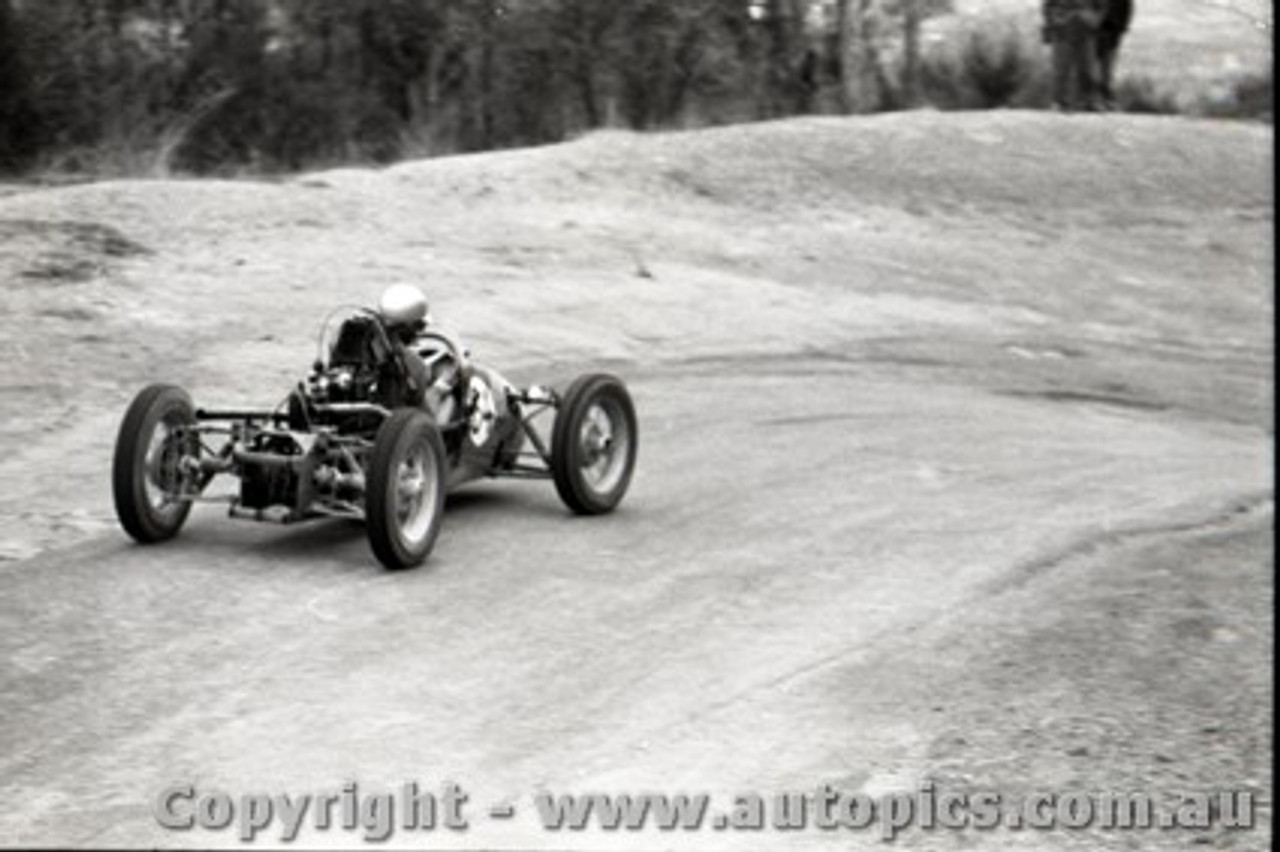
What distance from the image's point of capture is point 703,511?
1098cm

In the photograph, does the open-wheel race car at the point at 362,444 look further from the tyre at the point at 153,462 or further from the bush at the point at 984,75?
the bush at the point at 984,75

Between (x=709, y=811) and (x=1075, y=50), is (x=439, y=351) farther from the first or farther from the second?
(x=1075, y=50)

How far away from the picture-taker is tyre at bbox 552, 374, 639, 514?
1062cm

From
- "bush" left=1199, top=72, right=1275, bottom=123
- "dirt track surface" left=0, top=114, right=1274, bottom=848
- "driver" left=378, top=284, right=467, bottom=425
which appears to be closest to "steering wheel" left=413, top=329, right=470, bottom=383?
"driver" left=378, top=284, right=467, bottom=425

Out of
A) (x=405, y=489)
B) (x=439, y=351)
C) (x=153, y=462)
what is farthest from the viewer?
(x=439, y=351)

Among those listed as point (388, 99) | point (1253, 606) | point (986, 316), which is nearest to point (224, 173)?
point (388, 99)

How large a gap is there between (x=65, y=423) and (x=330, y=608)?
4.28m

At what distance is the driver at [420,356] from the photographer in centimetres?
1016

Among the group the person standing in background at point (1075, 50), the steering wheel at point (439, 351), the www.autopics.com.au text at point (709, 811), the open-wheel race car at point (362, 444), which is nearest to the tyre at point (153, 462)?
the open-wheel race car at point (362, 444)

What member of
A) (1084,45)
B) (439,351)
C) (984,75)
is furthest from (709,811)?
(984,75)

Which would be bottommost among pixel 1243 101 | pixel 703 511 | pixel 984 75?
pixel 703 511

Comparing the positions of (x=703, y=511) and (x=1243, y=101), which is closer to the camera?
(x=703, y=511)

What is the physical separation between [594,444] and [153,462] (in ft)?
7.37

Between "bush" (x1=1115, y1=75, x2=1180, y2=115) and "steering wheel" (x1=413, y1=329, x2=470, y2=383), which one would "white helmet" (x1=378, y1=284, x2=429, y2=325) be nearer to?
"steering wheel" (x1=413, y1=329, x2=470, y2=383)
